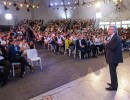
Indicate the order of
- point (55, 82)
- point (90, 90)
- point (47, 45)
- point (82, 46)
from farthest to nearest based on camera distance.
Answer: point (47, 45), point (82, 46), point (55, 82), point (90, 90)

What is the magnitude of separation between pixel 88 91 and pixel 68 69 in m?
1.96

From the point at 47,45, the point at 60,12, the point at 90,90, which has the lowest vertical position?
the point at 90,90

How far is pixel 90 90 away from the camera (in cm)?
375

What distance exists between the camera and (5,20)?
14578 mm

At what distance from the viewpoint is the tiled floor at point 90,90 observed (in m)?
3.42

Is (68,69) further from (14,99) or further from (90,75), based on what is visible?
(14,99)

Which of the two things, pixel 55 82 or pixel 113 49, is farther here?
pixel 55 82

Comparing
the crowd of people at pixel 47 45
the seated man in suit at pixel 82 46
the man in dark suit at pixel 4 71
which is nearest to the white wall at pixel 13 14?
the crowd of people at pixel 47 45

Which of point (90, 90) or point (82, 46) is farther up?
point (82, 46)

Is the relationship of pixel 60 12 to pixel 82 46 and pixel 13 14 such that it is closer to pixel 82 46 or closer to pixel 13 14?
pixel 13 14

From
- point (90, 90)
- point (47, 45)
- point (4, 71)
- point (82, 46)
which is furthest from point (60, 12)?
point (90, 90)

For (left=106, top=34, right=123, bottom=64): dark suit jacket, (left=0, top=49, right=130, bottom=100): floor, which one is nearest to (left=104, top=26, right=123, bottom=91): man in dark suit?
(left=106, top=34, right=123, bottom=64): dark suit jacket

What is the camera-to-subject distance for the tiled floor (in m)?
3.42

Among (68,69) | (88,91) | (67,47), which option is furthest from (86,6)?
(88,91)
